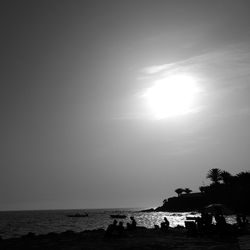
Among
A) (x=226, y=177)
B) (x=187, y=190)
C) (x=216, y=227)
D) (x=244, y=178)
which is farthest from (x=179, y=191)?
(x=216, y=227)

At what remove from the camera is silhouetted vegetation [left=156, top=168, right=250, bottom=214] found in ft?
370

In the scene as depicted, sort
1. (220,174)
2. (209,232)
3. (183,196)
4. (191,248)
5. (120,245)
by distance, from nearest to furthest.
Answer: (191,248) → (120,245) → (209,232) → (220,174) → (183,196)

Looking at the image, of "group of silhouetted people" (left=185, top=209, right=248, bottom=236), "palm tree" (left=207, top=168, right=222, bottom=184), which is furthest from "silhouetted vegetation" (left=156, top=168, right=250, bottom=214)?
"group of silhouetted people" (left=185, top=209, right=248, bottom=236)

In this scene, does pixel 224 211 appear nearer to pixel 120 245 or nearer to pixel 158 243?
pixel 158 243

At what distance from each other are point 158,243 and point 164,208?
531ft

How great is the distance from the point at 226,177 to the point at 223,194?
8.57 meters

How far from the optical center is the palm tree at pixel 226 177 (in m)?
134

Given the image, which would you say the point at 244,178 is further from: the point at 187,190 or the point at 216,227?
the point at 216,227

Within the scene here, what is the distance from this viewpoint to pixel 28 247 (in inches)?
987

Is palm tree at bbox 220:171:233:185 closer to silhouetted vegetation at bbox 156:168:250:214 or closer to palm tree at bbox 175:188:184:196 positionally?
silhouetted vegetation at bbox 156:168:250:214

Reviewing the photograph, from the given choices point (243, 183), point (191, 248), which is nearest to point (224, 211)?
point (191, 248)

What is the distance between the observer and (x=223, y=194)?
128625 millimetres

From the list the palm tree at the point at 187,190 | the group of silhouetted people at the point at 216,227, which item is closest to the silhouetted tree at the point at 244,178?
the palm tree at the point at 187,190

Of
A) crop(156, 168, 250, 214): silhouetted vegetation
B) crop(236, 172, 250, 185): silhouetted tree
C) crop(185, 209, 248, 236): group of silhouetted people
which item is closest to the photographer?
crop(185, 209, 248, 236): group of silhouetted people
